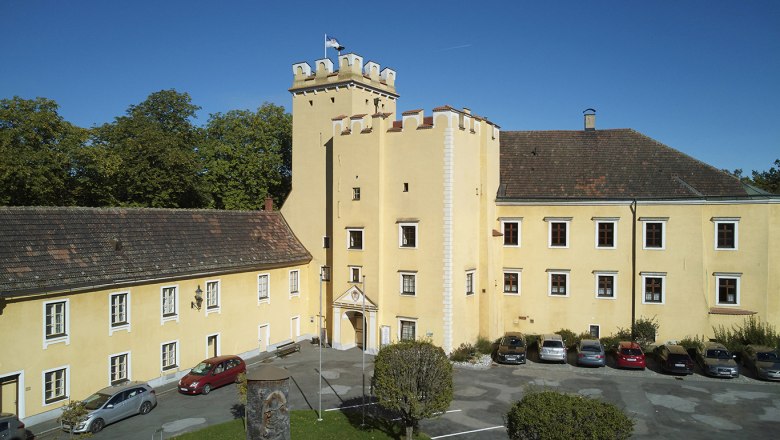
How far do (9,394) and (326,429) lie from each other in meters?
10.9

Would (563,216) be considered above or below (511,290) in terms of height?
above

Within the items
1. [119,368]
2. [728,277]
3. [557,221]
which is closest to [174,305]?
[119,368]

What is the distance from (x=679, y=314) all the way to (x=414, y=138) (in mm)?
16869

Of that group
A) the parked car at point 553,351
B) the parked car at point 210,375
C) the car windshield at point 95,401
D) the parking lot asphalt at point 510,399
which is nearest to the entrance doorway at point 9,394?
the parking lot asphalt at point 510,399

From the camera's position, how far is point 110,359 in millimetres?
24359

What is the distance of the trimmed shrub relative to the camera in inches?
518

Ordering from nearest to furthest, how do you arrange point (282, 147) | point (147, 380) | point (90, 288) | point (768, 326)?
point (90, 288) < point (147, 380) < point (768, 326) < point (282, 147)

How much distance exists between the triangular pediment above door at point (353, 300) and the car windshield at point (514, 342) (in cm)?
702

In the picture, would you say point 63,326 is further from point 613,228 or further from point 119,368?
point 613,228

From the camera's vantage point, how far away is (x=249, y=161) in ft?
149

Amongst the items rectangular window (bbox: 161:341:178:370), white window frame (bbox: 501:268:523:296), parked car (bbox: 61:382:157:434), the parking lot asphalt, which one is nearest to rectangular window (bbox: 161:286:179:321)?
rectangular window (bbox: 161:341:178:370)

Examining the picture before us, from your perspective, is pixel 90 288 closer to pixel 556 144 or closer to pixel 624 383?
pixel 624 383

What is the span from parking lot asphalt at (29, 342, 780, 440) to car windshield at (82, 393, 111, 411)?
0.90 metres

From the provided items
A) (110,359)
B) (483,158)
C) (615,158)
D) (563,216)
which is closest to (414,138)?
(483,158)
